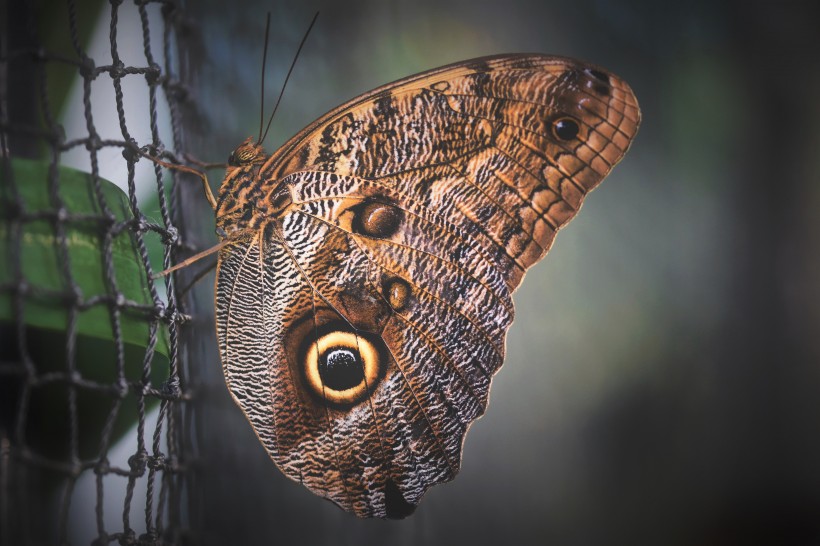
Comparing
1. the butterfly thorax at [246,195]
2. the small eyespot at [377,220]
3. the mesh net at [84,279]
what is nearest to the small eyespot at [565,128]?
the small eyespot at [377,220]

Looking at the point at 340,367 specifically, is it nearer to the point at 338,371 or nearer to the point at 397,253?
the point at 338,371

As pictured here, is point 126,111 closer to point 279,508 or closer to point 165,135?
point 165,135

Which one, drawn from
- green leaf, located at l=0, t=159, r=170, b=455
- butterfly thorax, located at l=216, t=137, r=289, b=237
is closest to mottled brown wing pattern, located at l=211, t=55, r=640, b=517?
butterfly thorax, located at l=216, t=137, r=289, b=237

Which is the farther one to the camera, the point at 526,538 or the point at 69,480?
the point at 526,538

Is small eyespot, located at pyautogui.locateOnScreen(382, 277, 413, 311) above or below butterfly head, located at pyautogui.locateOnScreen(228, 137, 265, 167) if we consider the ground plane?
below

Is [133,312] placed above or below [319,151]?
below

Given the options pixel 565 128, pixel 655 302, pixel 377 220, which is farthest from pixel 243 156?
pixel 655 302

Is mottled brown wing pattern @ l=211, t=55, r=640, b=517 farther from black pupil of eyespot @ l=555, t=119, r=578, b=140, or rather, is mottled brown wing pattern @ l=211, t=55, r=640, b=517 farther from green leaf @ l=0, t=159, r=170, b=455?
green leaf @ l=0, t=159, r=170, b=455

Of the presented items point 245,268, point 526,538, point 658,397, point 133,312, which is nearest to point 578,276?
point 658,397
